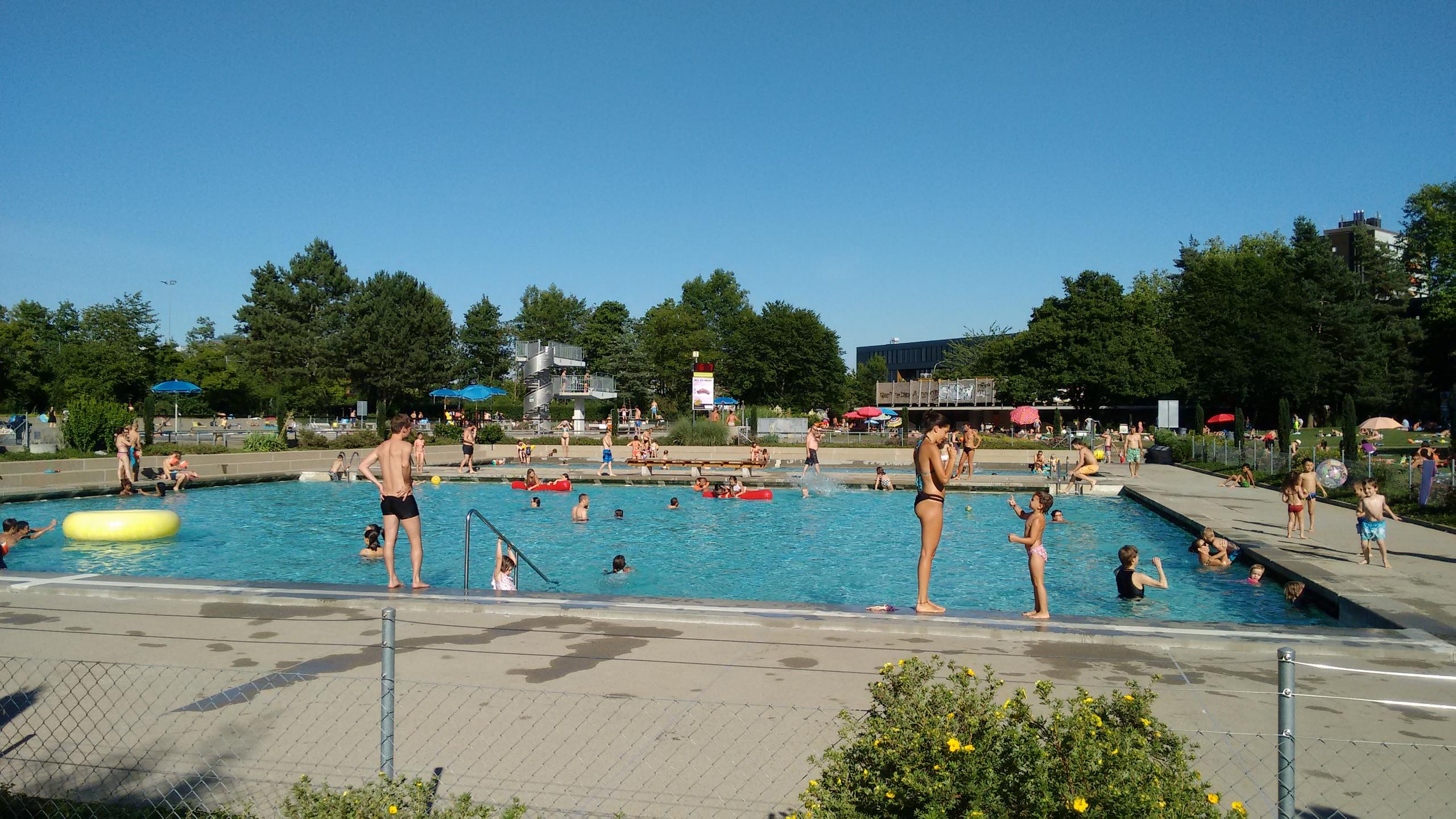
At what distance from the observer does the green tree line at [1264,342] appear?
58.8 meters

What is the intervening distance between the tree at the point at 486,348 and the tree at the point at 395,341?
18.4 meters

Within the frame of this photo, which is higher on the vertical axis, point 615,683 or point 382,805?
point 382,805

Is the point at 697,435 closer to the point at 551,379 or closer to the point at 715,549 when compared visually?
the point at 715,549

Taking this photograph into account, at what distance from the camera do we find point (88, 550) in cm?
1566

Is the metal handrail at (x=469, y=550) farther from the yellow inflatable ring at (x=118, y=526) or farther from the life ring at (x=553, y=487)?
the life ring at (x=553, y=487)

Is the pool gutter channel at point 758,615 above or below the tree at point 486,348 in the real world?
below

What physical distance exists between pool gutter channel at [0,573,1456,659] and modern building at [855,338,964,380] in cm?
11726

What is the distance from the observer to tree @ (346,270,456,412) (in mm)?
63031

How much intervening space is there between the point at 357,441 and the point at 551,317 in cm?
6419

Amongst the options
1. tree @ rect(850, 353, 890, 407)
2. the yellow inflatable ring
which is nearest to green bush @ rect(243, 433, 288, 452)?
the yellow inflatable ring

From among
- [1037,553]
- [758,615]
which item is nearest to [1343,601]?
[1037,553]

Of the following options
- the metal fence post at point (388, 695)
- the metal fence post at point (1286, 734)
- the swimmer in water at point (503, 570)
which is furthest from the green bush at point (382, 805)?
the swimmer in water at point (503, 570)

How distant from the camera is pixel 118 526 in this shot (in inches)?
651

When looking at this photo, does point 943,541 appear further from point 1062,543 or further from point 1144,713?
point 1144,713
